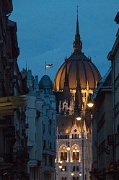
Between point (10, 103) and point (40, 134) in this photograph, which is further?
point (40, 134)

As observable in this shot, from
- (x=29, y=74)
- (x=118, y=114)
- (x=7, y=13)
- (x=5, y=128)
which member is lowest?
(x=5, y=128)

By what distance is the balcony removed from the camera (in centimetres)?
2072

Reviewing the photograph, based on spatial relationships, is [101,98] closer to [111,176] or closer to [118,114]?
[111,176]

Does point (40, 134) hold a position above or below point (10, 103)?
above

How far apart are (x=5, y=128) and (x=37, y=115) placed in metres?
72.7

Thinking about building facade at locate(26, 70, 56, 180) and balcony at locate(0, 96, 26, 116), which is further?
building facade at locate(26, 70, 56, 180)

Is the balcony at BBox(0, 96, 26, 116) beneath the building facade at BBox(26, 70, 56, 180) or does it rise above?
beneath

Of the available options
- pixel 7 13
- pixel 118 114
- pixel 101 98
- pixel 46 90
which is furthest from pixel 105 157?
pixel 46 90

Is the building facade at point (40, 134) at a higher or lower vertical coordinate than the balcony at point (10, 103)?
higher

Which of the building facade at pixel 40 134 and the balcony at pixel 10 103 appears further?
the building facade at pixel 40 134

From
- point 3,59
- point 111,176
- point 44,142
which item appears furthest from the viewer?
point 44,142

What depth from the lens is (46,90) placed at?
16962cm

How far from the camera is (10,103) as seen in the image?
21.1 m

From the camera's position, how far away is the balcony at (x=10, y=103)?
20.7 metres
